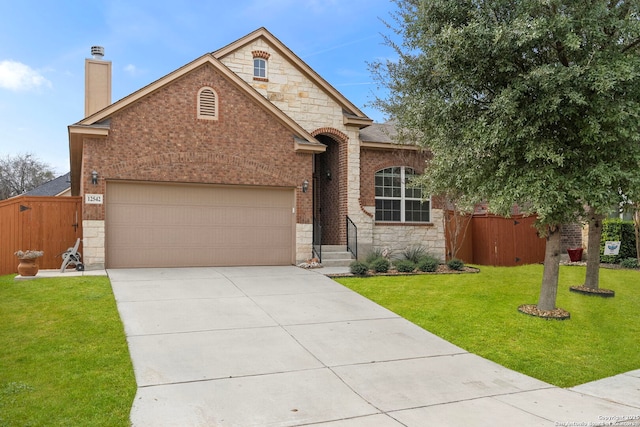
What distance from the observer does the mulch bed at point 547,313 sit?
8.84m

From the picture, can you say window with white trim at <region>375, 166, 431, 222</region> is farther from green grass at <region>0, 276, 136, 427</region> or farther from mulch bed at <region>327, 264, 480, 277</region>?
green grass at <region>0, 276, 136, 427</region>

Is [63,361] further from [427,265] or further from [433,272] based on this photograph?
[433,272]

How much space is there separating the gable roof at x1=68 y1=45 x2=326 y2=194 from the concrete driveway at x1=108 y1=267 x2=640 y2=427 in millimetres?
4700

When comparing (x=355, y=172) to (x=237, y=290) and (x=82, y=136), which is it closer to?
(x=237, y=290)

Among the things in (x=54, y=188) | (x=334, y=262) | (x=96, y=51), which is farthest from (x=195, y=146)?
(x=54, y=188)

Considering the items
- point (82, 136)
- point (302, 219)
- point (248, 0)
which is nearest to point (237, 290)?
point (302, 219)

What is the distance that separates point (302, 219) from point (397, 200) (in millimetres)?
4093

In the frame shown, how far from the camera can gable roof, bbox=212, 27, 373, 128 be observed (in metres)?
15.8

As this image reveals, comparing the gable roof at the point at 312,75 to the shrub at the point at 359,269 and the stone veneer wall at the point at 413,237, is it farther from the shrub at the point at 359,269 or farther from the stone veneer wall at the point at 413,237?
the shrub at the point at 359,269

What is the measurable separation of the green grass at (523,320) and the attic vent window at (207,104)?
19.0 feet

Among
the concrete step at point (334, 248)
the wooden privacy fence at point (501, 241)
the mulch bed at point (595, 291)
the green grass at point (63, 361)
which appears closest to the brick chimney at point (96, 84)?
the concrete step at point (334, 248)

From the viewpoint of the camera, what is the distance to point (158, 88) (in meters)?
12.7

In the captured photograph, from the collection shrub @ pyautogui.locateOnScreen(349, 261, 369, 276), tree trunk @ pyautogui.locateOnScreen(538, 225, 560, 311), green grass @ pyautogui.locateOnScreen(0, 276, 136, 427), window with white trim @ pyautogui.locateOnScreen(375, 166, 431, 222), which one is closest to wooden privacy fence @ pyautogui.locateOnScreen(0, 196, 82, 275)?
green grass @ pyautogui.locateOnScreen(0, 276, 136, 427)

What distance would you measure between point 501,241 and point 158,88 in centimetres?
1253
